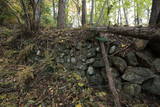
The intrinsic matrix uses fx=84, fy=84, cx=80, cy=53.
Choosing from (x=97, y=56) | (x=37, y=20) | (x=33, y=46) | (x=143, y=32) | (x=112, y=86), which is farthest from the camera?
(x=37, y=20)

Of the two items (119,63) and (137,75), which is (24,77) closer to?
(119,63)

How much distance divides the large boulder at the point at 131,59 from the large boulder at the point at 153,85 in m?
0.52

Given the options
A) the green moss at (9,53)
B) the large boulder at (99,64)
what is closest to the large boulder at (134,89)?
the large boulder at (99,64)

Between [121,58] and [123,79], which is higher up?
[121,58]

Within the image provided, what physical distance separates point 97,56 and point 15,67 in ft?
8.67

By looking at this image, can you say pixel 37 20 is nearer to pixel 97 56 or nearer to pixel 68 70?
pixel 68 70

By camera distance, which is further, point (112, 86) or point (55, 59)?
point (55, 59)

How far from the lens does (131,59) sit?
7.28 ft

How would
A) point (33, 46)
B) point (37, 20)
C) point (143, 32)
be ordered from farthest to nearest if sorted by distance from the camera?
point (37, 20) → point (33, 46) → point (143, 32)

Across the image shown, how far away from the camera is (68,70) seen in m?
2.68

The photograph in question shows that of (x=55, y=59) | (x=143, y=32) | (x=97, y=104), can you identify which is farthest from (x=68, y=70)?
(x=143, y=32)

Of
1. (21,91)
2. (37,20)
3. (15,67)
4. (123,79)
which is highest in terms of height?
(37,20)

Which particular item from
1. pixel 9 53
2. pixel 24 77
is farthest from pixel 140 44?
pixel 9 53

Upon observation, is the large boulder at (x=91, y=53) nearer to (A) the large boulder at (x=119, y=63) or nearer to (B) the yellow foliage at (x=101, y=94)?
(A) the large boulder at (x=119, y=63)
